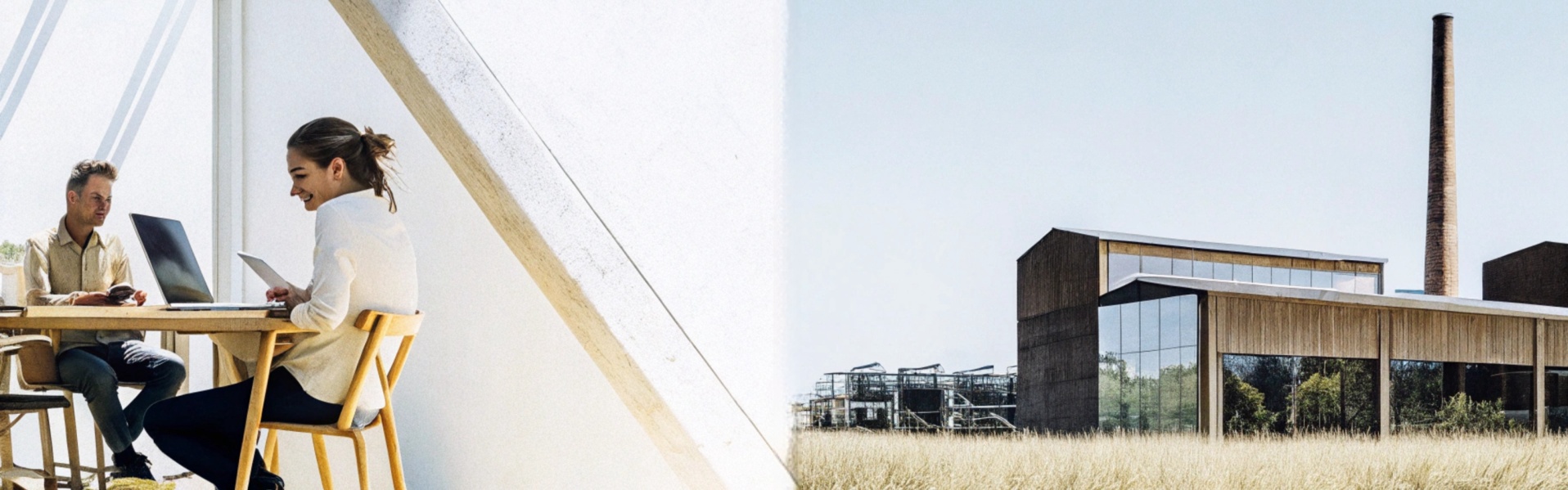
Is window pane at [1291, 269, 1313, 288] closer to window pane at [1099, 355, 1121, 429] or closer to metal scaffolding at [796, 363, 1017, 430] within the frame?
window pane at [1099, 355, 1121, 429]

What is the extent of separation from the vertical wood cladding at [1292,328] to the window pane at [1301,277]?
56 millimetres

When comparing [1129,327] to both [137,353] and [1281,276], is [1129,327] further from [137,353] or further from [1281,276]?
[137,353]

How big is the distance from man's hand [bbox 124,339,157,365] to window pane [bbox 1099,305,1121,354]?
3.23 m

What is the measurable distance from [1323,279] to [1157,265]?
0.31 meters

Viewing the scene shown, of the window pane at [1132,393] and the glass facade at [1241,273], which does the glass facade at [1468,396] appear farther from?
the window pane at [1132,393]

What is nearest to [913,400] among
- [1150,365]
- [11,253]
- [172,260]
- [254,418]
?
[1150,365]

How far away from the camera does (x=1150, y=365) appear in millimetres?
2168

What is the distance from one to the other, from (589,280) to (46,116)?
2677mm

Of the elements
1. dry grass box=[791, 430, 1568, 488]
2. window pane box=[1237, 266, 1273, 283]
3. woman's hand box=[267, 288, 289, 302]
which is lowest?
dry grass box=[791, 430, 1568, 488]

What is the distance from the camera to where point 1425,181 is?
208 centimetres

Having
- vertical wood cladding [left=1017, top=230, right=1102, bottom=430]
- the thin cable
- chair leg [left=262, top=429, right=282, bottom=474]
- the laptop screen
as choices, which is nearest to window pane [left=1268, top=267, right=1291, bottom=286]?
vertical wood cladding [left=1017, top=230, right=1102, bottom=430]

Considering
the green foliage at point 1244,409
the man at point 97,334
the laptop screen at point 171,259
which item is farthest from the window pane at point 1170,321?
the man at point 97,334

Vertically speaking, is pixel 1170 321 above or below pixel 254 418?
above

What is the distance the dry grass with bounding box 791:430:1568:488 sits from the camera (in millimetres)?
1933
